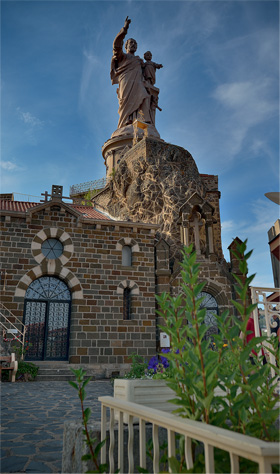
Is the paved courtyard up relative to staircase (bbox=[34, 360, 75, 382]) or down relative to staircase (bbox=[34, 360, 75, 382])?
down

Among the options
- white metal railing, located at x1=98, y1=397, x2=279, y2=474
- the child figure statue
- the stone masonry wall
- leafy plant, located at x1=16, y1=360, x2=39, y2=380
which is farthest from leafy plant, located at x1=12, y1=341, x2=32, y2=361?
the child figure statue

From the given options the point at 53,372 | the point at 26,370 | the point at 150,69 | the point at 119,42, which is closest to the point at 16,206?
the point at 26,370

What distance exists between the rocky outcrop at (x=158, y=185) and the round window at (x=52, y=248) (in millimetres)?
6983

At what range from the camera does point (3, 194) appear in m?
20.5

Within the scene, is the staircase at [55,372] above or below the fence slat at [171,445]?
below

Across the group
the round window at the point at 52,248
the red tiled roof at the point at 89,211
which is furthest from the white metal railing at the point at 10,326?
the red tiled roof at the point at 89,211

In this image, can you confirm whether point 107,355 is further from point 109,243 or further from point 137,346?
point 109,243

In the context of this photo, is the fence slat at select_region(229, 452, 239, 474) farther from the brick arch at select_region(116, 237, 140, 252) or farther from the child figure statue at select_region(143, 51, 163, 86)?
the child figure statue at select_region(143, 51, 163, 86)

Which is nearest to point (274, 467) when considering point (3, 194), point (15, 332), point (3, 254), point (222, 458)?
point (222, 458)

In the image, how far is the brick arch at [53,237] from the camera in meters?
13.1

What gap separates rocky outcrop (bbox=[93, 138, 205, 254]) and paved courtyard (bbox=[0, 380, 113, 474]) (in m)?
12.3

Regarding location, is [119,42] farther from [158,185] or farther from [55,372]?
[55,372]

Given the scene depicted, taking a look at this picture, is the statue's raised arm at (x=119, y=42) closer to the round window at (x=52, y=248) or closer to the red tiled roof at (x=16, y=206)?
the red tiled roof at (x=16, y=206)

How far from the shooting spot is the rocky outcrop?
1978cm
